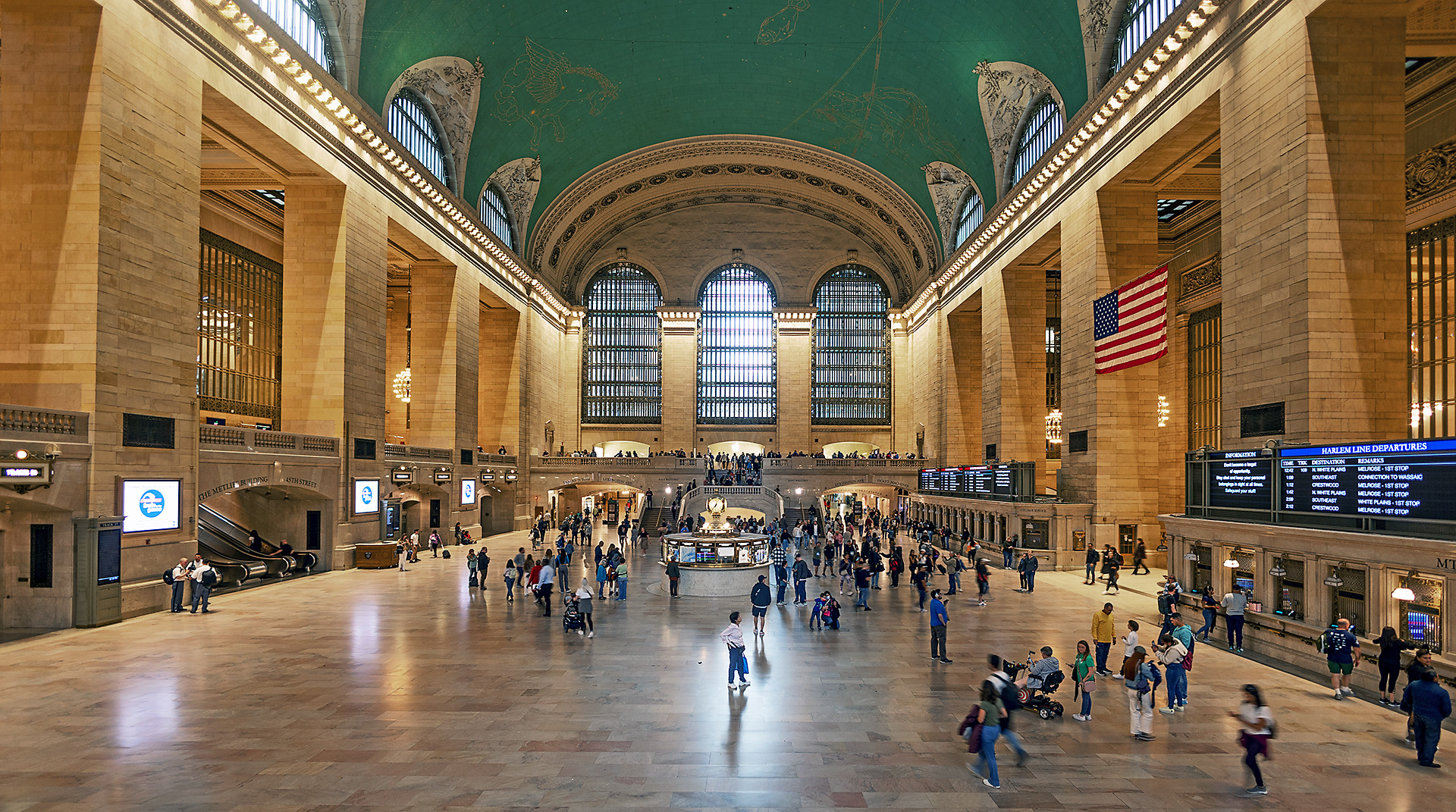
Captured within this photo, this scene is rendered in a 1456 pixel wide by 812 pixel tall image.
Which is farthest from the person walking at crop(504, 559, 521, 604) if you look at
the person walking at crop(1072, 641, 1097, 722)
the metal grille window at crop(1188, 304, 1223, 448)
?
the metal grille window at crop(1188, 304, 1223, 448)

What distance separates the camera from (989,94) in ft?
97.7

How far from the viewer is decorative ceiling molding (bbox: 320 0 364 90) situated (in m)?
22.6

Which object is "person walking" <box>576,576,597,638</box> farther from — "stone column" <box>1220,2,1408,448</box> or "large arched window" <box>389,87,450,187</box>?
"large arched window" <box>389,87,450,187</box>

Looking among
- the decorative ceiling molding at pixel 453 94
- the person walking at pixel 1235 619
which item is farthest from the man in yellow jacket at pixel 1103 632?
the decorative ceiling molding at pixel 453 94

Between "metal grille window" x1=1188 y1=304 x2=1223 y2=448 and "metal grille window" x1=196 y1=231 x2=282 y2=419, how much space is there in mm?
32461

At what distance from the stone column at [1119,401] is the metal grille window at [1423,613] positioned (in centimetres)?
1266

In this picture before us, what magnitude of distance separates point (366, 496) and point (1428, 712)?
2388 cm

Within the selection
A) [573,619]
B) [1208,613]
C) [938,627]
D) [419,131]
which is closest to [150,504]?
[573,619]

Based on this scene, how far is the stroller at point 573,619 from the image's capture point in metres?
13.7

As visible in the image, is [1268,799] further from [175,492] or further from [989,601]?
Result: [175,492]

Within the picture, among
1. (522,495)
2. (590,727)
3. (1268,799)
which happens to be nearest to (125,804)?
(590,727)

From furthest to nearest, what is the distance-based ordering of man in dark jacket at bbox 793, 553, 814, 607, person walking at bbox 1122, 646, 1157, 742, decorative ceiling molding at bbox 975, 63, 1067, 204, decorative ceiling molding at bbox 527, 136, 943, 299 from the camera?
decorative ceiling molding at bbox 527, 136, 943, 299, decorative ceiling molding at bbox 975, 63, 1067, 204, man in dark jacket at bbox 793, 553, 814, 607, person walking at bbox 1122, 646, 1157, 742

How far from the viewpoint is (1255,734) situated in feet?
22.6

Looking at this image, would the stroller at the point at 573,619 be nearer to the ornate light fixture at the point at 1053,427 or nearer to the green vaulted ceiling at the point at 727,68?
the green vaulted ceiling at the point at 727,68
